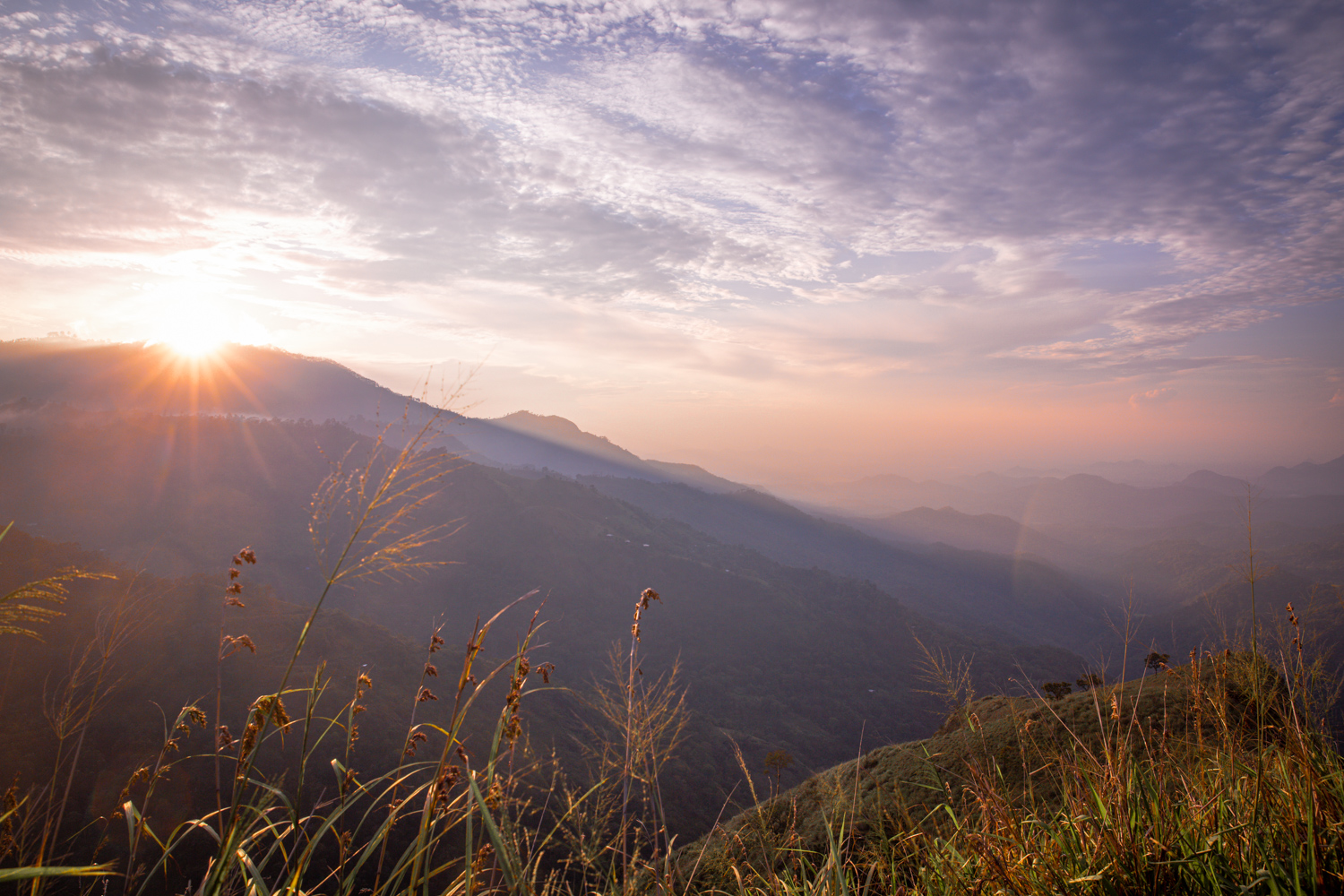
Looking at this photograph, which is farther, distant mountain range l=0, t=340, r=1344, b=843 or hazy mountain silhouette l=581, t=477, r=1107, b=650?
hazy mountain silhouette l=581, t=477, r=1107, b=650

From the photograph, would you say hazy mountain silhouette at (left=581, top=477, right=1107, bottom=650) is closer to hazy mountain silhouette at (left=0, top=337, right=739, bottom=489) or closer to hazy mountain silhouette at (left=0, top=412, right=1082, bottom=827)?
hazy mountain silhouette at (left=0, top=412, right=1082, bottom=827)

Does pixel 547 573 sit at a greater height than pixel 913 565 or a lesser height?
greater

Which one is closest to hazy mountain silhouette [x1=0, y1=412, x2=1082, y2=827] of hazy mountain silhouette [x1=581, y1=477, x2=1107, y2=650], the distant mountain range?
the distant mountain range

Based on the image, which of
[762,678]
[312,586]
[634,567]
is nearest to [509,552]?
[634,567]

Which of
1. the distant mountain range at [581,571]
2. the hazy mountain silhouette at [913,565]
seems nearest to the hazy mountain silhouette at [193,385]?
the distant mountain range at [581,571]

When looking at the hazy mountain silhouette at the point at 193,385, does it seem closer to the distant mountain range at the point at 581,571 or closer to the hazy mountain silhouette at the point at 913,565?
the distant mountain range at the point at 581,571

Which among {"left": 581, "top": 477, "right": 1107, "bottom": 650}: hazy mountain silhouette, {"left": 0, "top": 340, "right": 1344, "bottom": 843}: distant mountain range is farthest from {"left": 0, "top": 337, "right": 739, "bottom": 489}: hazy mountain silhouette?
{"left": 581, "top": 477, "right": 1107, "bottom": 650}: hazy mountain silhouette

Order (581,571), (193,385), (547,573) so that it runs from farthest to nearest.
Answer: (193,385) → (581,571) → (547,573)

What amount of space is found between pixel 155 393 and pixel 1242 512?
469 feet

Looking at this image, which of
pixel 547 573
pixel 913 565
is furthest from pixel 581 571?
pixel 913 565

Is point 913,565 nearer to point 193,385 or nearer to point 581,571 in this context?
point 581,571

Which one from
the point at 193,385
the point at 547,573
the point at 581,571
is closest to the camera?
the point at 547,573

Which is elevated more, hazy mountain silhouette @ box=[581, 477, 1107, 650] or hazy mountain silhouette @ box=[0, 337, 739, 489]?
hazy mountain silhouette @ box=[0, 337, 739, 489]

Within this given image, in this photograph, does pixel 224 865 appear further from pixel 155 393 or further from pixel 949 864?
pixel 155 393
